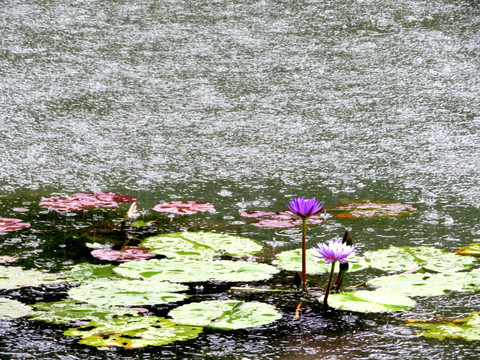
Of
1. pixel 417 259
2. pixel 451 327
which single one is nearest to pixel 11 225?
pixel 417 259

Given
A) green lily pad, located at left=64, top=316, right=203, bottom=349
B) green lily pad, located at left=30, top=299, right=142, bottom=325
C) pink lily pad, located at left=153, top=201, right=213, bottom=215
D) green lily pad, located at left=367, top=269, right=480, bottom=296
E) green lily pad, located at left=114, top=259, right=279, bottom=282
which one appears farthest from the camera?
pink lily pad, located at left=153, top=201, right=213, bottom=215

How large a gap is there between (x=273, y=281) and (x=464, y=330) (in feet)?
1.44

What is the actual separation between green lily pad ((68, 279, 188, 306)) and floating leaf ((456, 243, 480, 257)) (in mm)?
655

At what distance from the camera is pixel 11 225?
5.79 ft

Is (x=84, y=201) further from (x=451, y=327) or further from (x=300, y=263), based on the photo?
(x=451, y=327)

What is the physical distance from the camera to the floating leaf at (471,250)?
1512mm

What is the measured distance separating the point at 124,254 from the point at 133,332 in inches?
18.4

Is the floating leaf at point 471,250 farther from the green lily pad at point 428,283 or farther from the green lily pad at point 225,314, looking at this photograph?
the green lily pad at point 225,314

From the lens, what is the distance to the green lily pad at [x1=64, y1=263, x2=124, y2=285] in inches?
55.6

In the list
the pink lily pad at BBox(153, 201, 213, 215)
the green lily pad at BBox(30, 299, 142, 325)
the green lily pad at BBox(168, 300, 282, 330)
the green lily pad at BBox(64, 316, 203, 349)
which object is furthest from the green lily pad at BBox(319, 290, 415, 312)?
the pink lily pad at BBox(153, 201, 213, 215)

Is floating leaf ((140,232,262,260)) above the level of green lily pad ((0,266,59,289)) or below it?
above

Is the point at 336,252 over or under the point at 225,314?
over

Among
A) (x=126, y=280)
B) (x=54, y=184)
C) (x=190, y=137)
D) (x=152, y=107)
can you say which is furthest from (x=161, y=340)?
(x=152, y=107)

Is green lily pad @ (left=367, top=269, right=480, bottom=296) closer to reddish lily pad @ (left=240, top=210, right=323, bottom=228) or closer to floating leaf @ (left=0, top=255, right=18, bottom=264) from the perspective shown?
reddish lily pad @ (left=240, top=210, right=323, bottom=228)
